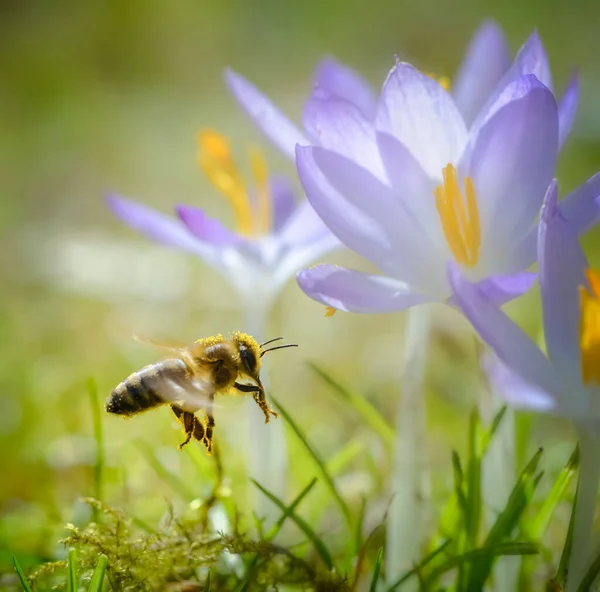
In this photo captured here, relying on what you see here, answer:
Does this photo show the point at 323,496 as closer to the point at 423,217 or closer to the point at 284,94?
the point at 423,217

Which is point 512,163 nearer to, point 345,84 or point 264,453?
point 345,84

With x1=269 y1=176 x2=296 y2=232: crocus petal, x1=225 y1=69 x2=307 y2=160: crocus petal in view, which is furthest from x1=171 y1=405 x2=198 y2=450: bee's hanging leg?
x1=269 y1=176 x2=296 y2=232: crocus petal

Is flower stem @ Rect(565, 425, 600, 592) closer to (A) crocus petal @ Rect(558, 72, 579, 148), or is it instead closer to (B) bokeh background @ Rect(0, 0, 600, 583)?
(A) crocus petal @ Rect(558, 72, 579, 148)

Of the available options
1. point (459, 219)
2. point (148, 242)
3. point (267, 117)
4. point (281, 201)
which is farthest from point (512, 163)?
point (148, 242)

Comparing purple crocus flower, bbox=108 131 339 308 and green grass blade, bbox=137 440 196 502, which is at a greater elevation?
purple crocus flower, bbox=108 131 339 308

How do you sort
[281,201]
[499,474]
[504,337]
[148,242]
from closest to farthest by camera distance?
[504,337] → [499,474] → [281,201] → [148,242]

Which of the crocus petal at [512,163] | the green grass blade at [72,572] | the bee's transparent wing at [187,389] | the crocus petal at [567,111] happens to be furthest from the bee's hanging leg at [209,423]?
the crocus petal at [567,111]

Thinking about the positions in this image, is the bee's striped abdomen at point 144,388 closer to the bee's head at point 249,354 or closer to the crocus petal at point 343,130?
the bee's head at point 249,354
